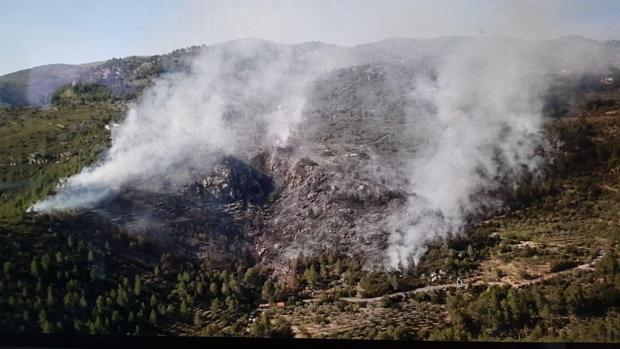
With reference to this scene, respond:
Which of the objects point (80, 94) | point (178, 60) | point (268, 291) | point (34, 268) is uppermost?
point (178, 60)

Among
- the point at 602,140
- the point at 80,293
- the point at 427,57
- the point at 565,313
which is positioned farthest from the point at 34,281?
the point at 602,140

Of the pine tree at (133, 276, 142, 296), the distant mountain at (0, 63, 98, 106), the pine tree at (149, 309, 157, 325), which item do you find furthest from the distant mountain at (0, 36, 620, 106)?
the pine tree at (149, 309, 157, 325)

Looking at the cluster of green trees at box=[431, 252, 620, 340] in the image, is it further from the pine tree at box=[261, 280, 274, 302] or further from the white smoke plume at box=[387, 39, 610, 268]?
the pine tree at box=[261, 280, 274, 302]

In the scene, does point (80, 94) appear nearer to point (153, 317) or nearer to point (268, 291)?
point (153, 317)

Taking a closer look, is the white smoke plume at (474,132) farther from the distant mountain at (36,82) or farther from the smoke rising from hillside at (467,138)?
the distant mountain at (36,82)

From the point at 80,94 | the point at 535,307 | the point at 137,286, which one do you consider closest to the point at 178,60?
the point at 80,94

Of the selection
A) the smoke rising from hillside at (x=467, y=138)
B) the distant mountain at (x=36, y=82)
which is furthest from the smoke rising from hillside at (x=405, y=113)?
the distant mountain at (x=36, y=82)

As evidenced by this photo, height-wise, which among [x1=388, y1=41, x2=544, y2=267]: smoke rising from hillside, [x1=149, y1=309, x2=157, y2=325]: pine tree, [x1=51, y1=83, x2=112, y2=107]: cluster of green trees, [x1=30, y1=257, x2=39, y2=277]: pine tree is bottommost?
[x1=149, y1=309, x2=157, y2=325]: pine tree

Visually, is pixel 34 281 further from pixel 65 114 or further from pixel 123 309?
pixel 65 114
